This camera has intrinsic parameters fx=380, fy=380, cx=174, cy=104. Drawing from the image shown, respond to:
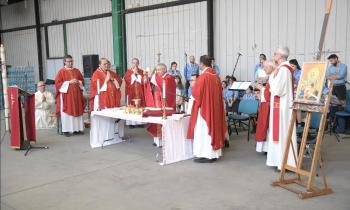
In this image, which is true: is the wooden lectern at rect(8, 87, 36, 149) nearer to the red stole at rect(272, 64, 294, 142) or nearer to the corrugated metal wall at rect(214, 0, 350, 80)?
the red stole at rect(272, 64, 294, 142)

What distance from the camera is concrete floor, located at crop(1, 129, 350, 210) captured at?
14.9 feet

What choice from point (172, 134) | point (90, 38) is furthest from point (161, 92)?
point (90, 38)

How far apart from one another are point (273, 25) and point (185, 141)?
19.6ft

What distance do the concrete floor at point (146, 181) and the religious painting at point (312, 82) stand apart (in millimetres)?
1211

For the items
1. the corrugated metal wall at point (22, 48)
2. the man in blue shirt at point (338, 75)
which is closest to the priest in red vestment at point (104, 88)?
the man in blue shirt at point (338, 75)

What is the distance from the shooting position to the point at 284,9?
34.8 ft

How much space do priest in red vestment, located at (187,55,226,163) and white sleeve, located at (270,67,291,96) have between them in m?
1.04

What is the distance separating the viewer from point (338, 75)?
888 centimetres

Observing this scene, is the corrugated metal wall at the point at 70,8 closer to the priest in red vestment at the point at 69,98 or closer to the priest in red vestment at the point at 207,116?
the priest in red vestment at the point at 69,98

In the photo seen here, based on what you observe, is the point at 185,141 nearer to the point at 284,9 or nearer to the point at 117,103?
the point at 117,103

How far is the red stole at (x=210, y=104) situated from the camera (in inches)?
238

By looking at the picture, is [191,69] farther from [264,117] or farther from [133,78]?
[264,117]

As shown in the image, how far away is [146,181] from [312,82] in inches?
102

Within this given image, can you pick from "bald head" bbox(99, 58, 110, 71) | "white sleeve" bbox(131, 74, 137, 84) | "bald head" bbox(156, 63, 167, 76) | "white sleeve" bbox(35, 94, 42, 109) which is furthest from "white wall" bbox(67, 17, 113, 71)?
"bald head" bbox(156, 63, 167, 76)
